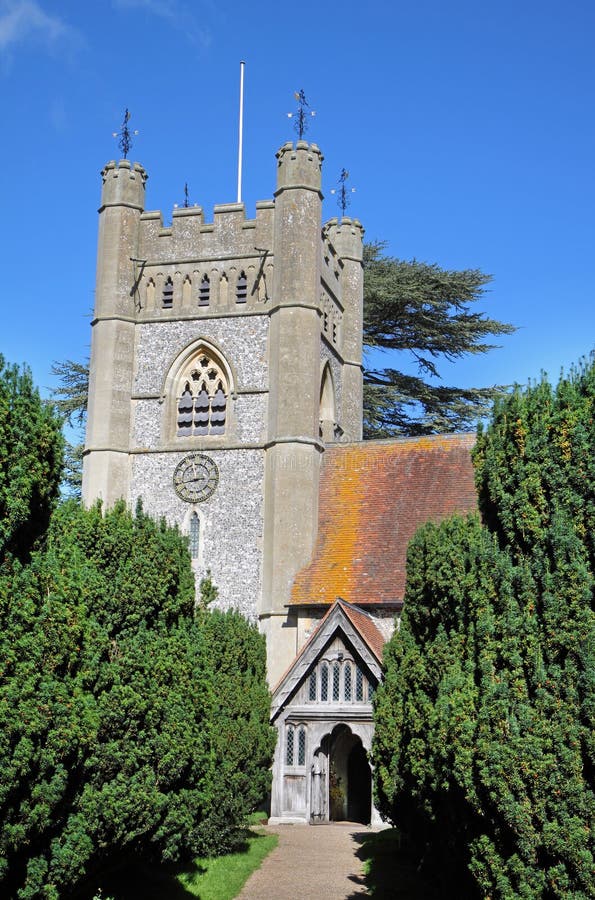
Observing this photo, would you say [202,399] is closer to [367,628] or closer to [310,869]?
[367,628]

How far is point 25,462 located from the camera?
345 inches

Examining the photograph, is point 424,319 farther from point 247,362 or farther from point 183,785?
point 183,785

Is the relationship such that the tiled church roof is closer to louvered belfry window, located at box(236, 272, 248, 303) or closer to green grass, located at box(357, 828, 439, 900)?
louvered belfry window, located at box(236, 272, 248, 303)

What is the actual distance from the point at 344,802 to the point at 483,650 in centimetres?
1313

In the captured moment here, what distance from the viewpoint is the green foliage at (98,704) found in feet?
27.5

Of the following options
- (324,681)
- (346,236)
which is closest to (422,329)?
(346,236)

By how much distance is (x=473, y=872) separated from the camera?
9180 millimetres

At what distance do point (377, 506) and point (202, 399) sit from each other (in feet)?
15.4

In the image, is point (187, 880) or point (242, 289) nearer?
point (187, 880)

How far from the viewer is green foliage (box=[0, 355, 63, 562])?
8.59 metres

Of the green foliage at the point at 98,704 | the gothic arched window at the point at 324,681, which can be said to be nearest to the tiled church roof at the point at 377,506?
the gothic arched window at the point at 324,681

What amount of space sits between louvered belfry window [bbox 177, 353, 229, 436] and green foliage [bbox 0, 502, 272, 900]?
11968 millimetres

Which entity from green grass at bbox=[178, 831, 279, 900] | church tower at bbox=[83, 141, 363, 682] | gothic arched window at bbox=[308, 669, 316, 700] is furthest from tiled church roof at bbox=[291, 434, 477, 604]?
green grass at bbox=[178, 831, 279, 900]

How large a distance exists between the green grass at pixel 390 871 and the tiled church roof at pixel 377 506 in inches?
202
